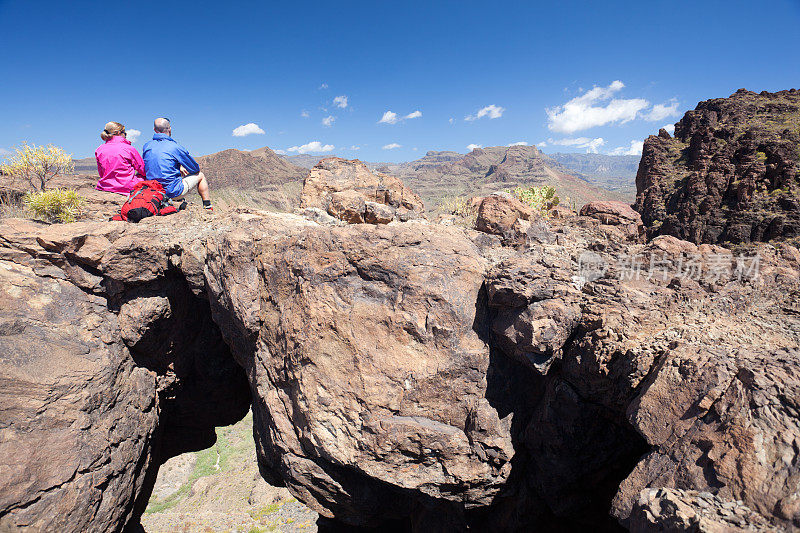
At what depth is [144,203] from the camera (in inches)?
253

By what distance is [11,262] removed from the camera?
549cm

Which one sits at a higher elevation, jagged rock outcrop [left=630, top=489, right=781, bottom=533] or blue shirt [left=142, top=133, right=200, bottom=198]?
blue shirt [left=142, top=133, right=200, bottom=198]

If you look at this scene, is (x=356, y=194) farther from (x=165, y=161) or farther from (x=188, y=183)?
(x=165, y=161)

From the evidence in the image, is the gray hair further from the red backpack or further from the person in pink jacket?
the red backpack

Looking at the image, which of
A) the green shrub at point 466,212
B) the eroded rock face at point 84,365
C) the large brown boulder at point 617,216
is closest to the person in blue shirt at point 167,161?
the eroded rock face at point 84,365

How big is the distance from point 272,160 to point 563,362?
380 ft

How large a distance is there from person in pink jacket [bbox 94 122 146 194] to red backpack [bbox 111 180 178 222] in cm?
25

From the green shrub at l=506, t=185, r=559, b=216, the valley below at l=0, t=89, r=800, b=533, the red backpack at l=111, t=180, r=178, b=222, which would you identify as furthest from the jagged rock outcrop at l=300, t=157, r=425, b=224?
the green shrub at l=506, t=185, r=559, b=216

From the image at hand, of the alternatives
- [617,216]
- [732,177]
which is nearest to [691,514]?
[617,216]

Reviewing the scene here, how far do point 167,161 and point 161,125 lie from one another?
0.68m

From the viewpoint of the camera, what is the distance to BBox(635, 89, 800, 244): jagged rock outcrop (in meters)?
19.9

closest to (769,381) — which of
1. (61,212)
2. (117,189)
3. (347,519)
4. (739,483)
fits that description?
(739,483)

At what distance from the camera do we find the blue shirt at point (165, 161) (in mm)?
6316

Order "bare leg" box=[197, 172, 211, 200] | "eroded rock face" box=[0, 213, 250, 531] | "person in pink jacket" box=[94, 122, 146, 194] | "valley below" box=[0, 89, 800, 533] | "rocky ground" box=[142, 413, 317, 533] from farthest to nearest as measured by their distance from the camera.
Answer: "rocky ground" box=[142, 413, 317, 533] → "bare leg" box=[197, 172, 211, 200] → "person in pink jacket" box=[94, 122, 146, 194] → "eroded rock face" box=[0, 213, 250, 531] → "valley below" box=[0, 89, 800, 533]
